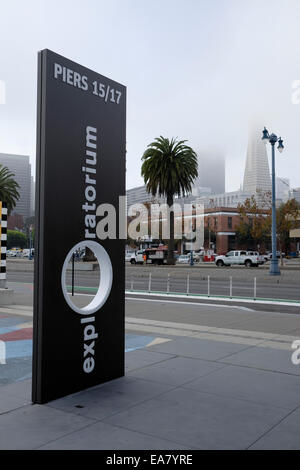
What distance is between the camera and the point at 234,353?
25.4 feet

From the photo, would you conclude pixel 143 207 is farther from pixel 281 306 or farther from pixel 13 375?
pixel 13 375

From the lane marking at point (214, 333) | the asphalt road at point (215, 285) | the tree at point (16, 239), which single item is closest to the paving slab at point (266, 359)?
Result: the lane marking at point (214, 333)

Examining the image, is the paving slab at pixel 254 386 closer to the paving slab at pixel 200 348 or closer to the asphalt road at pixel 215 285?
the paving slab at pixel 200 348

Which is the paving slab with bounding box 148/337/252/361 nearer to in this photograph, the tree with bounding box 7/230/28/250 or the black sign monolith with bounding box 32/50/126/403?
the black sign monolith with bounding box 32/50/126/403

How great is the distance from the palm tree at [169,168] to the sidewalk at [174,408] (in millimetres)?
39713

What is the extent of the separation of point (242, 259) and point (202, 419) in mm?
44803

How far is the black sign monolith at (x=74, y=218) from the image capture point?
5.10 meters

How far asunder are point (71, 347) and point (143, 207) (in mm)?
64447

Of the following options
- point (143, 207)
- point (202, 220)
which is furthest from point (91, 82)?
point (202, 220)

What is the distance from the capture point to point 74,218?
18.0 ft

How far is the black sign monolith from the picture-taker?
5.10 meters

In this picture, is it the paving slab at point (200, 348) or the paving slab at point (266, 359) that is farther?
the paving slab at point (200, 348)

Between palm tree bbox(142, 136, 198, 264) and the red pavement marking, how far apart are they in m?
36.9
